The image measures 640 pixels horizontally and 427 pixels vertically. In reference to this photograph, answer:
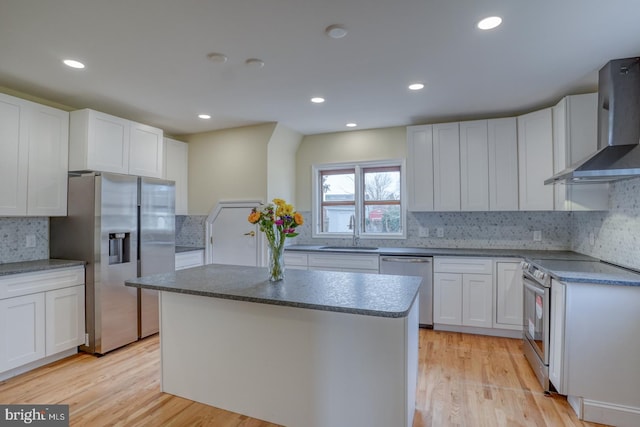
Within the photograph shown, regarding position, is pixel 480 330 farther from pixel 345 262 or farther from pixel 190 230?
pixel 190 230

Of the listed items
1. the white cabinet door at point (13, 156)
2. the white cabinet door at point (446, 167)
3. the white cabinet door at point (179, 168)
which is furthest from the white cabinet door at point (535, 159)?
the white cabinet door at point (13, 156)

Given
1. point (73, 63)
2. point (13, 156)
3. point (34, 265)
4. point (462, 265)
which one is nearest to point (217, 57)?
point (73, 63)

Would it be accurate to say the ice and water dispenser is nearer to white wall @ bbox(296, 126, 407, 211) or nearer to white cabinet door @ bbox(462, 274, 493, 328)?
white wall @ bbox(296, 126, 407, 211)

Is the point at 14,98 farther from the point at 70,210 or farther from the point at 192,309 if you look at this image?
the point at 192,309

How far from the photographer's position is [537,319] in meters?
2.68

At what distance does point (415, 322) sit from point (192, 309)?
1.55 meters

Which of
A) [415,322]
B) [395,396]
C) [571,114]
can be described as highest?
[571,114]

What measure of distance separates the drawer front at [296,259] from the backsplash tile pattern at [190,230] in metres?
1.34

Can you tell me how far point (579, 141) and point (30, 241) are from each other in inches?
211

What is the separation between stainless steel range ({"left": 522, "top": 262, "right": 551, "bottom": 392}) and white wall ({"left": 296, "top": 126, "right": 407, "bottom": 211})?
→ 85.9 inches

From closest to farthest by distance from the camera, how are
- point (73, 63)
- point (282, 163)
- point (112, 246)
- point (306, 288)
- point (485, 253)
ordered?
point (306, 288)
point (73, 63)
point (112, 246)
point (485, 253)
point (282, 163)

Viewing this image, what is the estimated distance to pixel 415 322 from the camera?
7.30ft

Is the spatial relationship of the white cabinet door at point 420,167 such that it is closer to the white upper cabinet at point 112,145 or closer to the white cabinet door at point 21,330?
the white upper cabinet at point 112,145

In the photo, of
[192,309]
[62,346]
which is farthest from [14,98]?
[192,309]
